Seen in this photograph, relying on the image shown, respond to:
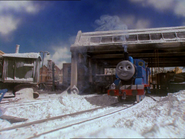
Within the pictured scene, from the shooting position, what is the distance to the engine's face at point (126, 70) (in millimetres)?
6251

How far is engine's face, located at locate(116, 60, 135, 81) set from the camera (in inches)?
246

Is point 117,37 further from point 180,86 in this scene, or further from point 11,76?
point 11,76

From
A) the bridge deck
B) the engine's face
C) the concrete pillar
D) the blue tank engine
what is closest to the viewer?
the blue tank engine

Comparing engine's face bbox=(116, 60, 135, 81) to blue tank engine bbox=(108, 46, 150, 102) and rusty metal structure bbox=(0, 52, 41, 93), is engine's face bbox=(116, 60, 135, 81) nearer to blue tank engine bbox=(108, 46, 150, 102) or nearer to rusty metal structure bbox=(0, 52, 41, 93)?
blue tank engine bbox=(108, 46, 150, 102)

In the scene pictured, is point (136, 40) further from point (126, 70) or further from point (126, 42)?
point (126, 70)

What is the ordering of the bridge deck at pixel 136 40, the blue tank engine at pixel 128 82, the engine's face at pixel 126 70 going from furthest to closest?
the bridge deck at pixel 136 40, the engine's face at pixel 126 70, the blue tank engine at pixel 128 82

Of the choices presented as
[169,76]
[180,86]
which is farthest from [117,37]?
[180,86]

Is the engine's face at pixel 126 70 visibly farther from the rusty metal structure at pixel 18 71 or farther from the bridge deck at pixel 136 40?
the rusty metal structure at pixel 18 71

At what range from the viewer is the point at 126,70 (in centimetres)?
630

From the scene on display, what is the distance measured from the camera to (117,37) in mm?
10938

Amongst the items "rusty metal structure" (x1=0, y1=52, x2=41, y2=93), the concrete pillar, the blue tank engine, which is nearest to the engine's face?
the blue tank engine

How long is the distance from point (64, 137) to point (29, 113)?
9.05ft

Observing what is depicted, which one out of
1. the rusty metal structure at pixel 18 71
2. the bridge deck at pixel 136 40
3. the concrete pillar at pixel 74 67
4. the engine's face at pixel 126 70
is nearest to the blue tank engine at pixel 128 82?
the engine's face at pixel 126 70

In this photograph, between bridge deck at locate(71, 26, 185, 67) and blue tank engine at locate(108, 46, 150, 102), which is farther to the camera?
bridge deck at locate(71, 26, 185, 67)
